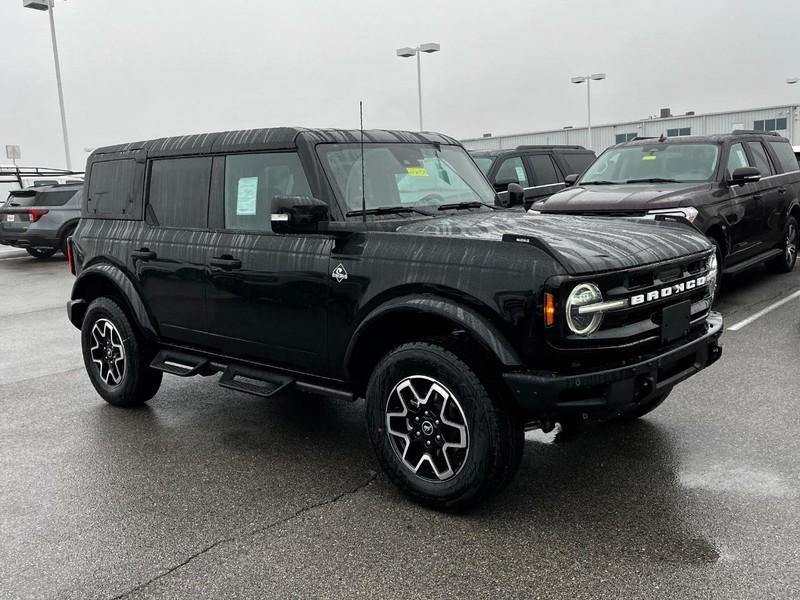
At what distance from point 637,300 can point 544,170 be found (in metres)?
10.6

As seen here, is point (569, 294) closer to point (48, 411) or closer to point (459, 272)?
point (459, 272)

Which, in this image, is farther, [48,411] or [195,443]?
[48,411]

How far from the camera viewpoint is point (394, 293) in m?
4.04

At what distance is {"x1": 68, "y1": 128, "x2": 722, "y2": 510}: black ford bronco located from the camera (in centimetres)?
359

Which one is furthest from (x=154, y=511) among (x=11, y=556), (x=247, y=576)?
(x=247, y=576)

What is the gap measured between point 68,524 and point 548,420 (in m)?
2.42

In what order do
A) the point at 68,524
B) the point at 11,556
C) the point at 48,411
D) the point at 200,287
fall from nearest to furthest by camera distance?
the point at 11,556 < the point at 68,524 < the point at 200,287 < the point at 48,411

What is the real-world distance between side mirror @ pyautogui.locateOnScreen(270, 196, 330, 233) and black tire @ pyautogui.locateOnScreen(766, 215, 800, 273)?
8.62m

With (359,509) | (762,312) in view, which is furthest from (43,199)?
(359,509)

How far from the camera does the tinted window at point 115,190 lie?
5.68 m

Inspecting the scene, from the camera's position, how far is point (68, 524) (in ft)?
13.1

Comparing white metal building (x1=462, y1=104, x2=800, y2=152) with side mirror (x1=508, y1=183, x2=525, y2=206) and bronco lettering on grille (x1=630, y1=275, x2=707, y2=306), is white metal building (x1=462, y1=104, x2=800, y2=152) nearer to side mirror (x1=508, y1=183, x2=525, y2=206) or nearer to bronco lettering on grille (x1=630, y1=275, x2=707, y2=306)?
side mirror (x1=508, y1=183, x2=525, y2=206)

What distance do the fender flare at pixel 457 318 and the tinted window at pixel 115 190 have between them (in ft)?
7.97

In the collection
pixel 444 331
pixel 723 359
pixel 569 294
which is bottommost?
pixel 723 359
